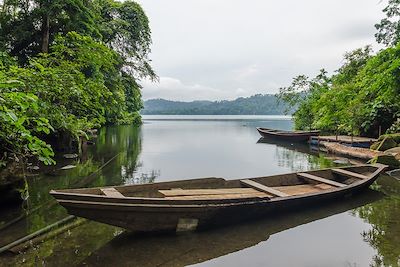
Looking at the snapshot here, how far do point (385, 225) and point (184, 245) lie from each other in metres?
3.65

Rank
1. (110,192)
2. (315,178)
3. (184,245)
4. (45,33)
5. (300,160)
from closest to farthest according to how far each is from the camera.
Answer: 1. (184,245)
2. (110,192)
3. (315,178)
4. (45,33)
5. (300,160)

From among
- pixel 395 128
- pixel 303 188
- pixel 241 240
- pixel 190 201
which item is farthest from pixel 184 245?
pixel 395 128

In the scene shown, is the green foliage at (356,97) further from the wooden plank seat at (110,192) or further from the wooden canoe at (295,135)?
the wooden plank seat at (110,192)

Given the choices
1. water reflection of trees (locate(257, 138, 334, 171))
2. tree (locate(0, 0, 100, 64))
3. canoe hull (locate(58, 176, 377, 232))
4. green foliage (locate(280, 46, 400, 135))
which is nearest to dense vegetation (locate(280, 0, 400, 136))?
green foliage (locate(280, 46, 400, 135))

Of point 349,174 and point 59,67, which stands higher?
point 59,67

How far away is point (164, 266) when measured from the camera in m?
3.93

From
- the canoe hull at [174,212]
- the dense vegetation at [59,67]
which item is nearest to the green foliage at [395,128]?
the canoe hull at [174,212]

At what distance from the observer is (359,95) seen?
1786 cm

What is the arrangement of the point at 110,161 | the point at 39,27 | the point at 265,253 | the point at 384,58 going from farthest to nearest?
1. the point at 39,27
2. the point at 110,161
3. the point at 384,58
4. the point at 265,253

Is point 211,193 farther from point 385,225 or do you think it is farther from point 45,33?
point 45,33

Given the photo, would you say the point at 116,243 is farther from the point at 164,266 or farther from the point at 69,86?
the point at 69,86

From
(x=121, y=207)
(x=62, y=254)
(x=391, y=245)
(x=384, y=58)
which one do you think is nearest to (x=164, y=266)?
(x=121, y=207)

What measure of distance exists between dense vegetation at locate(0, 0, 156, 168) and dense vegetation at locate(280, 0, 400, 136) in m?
8.70

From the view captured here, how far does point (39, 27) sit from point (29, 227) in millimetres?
11548
